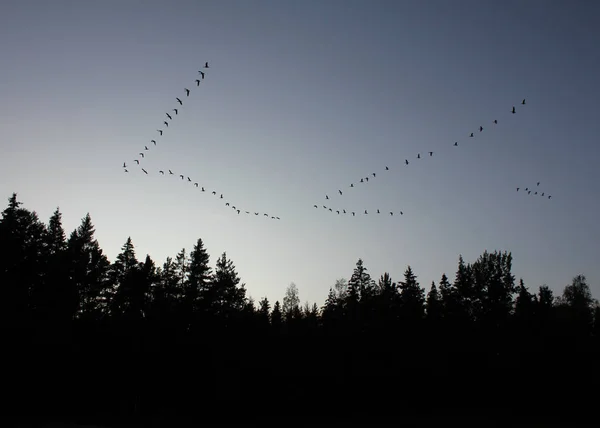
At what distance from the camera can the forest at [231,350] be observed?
166 ft

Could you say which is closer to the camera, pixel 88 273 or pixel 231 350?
pixel 231 350

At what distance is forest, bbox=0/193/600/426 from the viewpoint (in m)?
50.6

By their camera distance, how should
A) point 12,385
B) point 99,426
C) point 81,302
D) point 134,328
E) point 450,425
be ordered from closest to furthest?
1. point 99,426
2. point 12,385
3. point 450,425
4. point 134,328
5. point 81,302

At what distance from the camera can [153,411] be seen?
4972 centimetres

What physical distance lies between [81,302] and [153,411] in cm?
1984

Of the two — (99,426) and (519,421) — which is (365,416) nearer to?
(519,421)

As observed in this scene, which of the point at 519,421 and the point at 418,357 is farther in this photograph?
the point at 418,357

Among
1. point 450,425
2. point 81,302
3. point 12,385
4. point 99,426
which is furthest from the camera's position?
point 81,302

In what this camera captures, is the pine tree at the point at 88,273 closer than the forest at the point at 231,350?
No

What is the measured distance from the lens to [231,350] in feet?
183

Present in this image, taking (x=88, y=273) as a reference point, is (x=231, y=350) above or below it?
below

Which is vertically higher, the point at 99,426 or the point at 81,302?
the point at 81,302

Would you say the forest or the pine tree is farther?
the pine tree

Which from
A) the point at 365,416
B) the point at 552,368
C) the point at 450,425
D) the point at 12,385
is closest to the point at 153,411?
the point at 12,385
